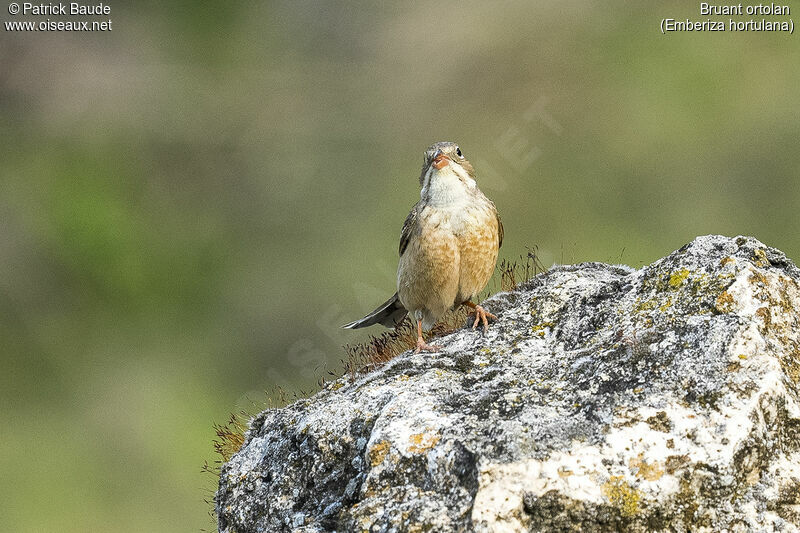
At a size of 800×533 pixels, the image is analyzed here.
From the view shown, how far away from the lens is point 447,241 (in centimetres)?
749

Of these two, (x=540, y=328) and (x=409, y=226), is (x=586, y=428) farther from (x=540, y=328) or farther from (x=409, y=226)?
(x=409, y=226)

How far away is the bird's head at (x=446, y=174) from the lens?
7609mm

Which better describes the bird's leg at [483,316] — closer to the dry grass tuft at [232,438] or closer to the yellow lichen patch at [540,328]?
the yellow lichen patch at [540,328]

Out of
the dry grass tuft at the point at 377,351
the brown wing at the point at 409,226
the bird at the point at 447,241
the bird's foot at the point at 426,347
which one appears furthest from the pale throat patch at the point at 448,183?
the bird's foot at the point at 426,347

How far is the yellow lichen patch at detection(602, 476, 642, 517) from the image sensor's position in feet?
13.7

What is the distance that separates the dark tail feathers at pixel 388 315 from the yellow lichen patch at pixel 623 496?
4409 mm

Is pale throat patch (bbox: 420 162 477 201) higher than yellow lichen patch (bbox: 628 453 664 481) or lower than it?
higher

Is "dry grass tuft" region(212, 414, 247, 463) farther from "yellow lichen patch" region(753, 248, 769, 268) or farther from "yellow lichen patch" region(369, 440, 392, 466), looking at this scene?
"yellow lichen patch" region(753, 248, 769, 268)

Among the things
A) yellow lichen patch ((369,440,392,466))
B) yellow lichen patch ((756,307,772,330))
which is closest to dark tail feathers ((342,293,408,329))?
yellow lichen patch ((369,440,392,466))

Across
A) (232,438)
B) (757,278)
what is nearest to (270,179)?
(232,438)

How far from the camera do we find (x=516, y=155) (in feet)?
77.7

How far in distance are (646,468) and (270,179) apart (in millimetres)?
23844

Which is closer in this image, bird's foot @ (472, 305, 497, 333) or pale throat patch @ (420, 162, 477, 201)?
bird's foot @ (472, 305, 497, 333)

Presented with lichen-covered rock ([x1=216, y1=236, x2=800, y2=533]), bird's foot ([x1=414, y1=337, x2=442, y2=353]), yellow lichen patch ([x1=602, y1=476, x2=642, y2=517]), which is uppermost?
bird's foot ([x1=414, y1=337, x2=442, y2=353])
